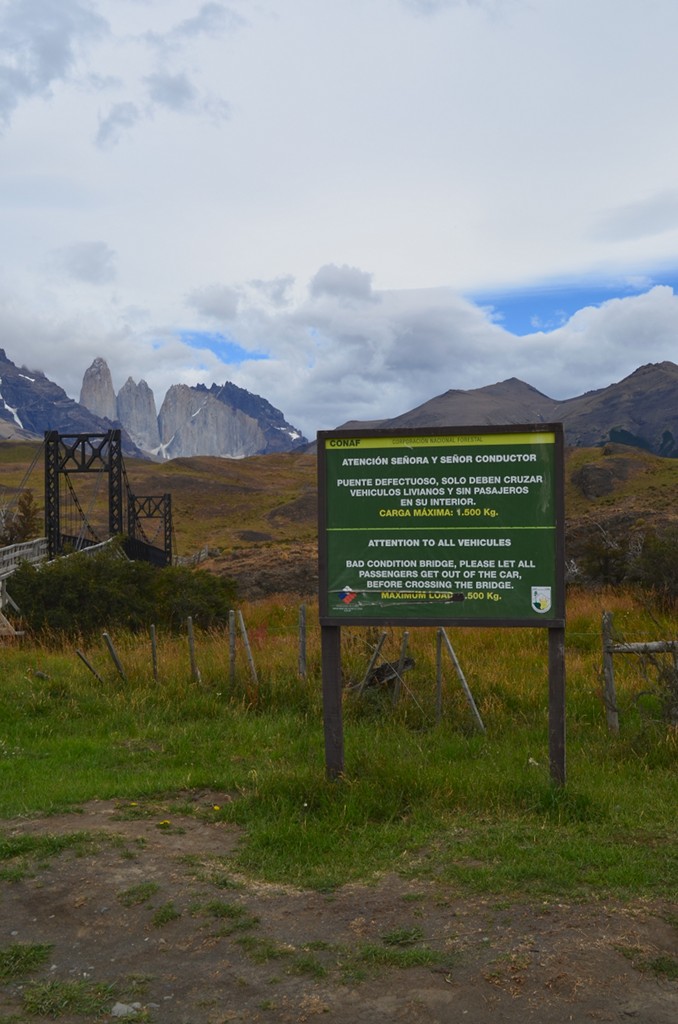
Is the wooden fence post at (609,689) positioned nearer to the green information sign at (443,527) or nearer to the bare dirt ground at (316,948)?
the green information sign at (443,527)

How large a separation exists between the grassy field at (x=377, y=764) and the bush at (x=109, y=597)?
16.8ft

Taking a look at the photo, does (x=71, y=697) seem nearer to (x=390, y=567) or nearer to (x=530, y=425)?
(x=390, y=567)

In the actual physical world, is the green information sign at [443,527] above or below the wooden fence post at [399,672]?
above

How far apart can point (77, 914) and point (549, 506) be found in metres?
3.99

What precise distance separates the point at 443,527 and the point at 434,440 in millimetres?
642

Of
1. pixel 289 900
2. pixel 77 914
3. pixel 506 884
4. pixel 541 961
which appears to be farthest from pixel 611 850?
pixel 77 914

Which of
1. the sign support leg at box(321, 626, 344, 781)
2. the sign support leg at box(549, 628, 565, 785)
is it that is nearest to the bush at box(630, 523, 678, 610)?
the sign support leg at box(549, 628, 565, 785)

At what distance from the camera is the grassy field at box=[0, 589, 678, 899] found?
18.1 feet

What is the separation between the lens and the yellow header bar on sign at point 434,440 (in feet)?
21.6

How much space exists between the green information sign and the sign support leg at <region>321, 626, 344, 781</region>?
0.21 metres

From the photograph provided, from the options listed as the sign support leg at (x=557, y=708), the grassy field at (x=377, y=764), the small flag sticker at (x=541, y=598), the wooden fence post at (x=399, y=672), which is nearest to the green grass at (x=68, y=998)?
the grassy field at (x=377, y=764)

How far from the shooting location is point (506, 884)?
5082mm

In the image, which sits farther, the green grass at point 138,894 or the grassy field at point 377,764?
the grassy field at point 377,764

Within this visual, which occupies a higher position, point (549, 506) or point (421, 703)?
point (549, 506)
